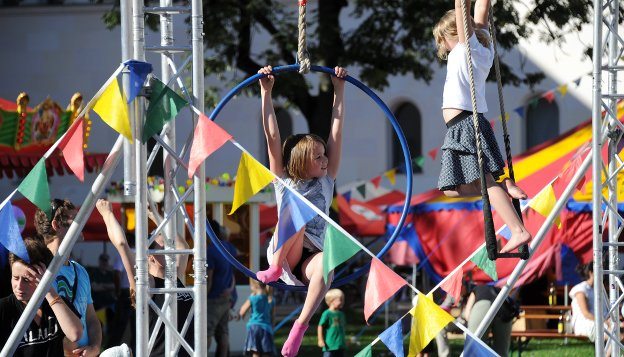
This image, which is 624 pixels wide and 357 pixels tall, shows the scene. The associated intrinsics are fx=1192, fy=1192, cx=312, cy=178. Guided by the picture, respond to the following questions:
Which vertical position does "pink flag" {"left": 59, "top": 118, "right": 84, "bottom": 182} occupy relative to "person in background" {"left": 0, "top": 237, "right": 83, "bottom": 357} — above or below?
above

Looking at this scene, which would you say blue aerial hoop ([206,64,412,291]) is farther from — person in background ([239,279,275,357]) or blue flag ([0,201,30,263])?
person in background ([239,279,275,357])

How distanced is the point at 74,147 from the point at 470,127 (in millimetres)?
2033

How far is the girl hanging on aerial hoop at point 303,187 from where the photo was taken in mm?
6285

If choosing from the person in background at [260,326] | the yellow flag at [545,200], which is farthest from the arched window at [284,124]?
the yellow flag at [545,200]

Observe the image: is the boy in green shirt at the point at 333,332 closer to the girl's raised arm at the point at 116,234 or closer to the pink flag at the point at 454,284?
the pink flag at the point at 454,284

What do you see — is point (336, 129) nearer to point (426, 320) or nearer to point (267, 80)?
point (267, 80)

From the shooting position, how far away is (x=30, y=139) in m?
14.1

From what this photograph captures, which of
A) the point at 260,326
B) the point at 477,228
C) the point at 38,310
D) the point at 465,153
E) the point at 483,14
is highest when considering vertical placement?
the point at 483,14

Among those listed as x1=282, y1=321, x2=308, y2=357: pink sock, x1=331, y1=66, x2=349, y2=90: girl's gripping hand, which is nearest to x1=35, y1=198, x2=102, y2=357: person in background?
x1=282, y1=321, x2=308, y2=357: pink sock

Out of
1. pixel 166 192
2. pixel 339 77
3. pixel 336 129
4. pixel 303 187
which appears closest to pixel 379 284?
pixel 303 187

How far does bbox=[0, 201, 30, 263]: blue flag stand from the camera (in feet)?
18.9

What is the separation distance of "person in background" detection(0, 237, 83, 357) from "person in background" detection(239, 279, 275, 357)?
19.1ft

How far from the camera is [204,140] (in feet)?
19.9

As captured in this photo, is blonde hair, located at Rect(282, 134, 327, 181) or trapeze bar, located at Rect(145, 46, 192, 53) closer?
blonde hair, located at Rect(282, 134, 327, 181)
